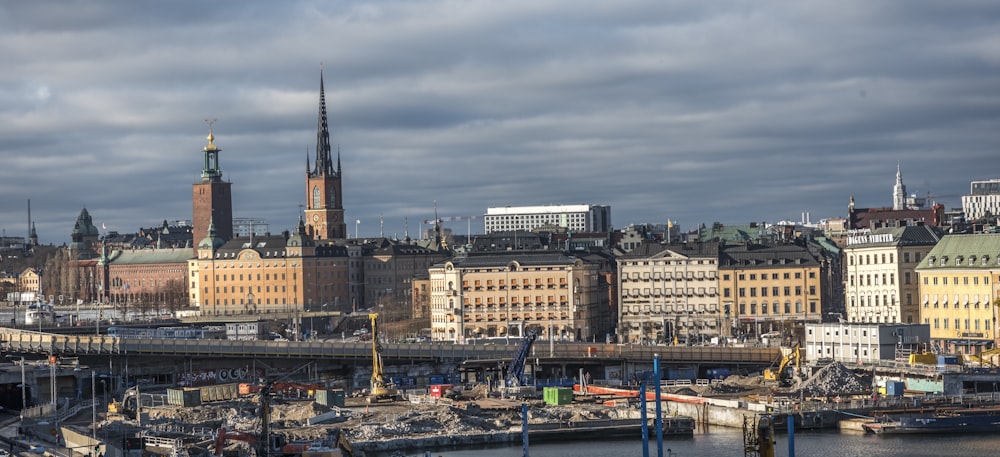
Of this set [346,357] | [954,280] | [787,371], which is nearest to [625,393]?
[787,371]

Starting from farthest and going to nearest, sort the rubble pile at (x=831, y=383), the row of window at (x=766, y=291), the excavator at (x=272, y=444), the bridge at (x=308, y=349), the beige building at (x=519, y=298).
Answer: the beige building at (x=519, y=298) → the row of window at (x=766, y=291) → the bridge at (x=308, y=349) → the rubble pile at (x=831, y=383) → the excavator at (x=272, y=444)

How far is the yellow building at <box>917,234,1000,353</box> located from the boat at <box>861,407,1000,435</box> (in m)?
25.4

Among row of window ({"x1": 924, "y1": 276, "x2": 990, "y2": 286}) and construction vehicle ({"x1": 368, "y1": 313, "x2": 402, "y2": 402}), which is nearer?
construction vehicle ({"x1": 368, "y1": 313, "x2": 402, "y2": 402})

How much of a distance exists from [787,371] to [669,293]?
140 ft

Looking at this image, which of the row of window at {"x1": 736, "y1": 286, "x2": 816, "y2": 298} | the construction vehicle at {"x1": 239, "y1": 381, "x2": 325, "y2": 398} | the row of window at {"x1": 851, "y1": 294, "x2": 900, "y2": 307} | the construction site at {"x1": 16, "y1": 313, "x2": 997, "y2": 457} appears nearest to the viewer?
the construction site at {"x1": 16, "y1": 313, "x2": 997, "y2": 457}

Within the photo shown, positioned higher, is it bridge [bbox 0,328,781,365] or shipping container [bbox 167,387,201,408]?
bridge [bbox 0,328,781,365]

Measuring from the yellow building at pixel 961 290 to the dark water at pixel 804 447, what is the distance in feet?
96.7

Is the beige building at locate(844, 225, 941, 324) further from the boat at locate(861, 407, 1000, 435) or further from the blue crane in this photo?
the boat at locate(861, 407, 1000, 435)

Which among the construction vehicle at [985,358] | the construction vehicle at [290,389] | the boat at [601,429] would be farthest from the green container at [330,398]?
the construction vehicle at [985,358]

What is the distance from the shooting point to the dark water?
78562 mm

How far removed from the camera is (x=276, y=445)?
7038cm

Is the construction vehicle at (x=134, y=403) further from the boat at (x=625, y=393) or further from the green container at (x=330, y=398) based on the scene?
the boat at (x=625, y=393)

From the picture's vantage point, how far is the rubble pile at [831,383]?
96000 millimetres

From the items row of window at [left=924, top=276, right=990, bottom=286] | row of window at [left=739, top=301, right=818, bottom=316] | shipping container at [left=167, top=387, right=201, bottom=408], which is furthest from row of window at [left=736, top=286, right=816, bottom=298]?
shipping container at [left=167, top=387, right=201, bottom=408]
